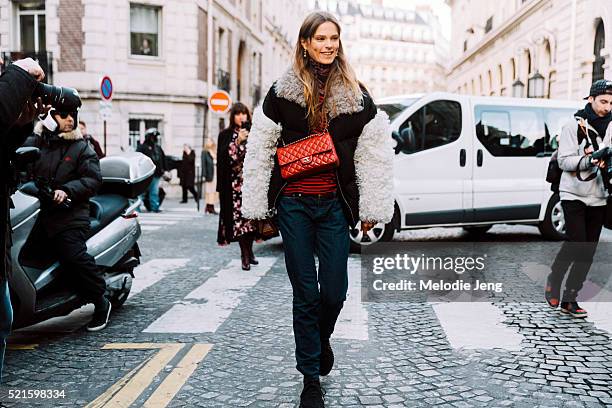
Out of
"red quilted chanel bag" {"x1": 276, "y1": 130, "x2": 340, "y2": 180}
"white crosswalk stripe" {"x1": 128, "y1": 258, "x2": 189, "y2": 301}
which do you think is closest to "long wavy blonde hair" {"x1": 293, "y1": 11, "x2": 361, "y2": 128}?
"red quilted chanel bag" {"x1": 276, "y1": 130, "x2": 340, "y2": 180}

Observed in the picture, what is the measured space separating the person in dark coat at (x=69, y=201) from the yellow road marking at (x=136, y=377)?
1.69 ft

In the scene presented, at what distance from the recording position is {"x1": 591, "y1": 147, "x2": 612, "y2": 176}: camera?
523cm

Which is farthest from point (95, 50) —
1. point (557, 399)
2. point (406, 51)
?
point (406, 51)

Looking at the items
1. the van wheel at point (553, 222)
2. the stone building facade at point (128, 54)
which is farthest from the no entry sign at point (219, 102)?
the van wheel at point (553, 222)

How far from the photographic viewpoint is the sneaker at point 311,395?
3.47 metres

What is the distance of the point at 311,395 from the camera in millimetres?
3502

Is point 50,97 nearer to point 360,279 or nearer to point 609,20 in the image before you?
point 360,279

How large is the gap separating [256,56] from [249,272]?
3127cm

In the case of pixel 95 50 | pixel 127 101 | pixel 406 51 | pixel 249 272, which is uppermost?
pixel 406 51

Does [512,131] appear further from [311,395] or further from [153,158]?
[153,158]

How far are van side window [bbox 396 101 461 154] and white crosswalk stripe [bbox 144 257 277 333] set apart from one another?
248cm

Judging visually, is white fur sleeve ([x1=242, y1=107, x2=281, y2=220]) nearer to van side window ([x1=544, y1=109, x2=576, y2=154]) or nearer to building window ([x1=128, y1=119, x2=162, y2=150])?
van side window ([x1=544, y1=109, x2=576, y2=154])

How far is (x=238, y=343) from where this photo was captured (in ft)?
15.6

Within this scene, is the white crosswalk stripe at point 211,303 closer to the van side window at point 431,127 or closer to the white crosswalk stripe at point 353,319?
the white crosswalk stripe at point 353,319
